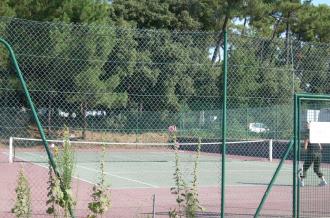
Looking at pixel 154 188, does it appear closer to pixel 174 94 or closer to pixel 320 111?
pixel 174 94

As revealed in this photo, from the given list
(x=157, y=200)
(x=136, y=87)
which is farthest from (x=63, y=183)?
(x=157, y=200)

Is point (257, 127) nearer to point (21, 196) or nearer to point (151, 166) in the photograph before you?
point (151, 166)

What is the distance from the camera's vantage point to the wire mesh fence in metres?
8.59

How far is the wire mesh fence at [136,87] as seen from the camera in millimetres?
8594

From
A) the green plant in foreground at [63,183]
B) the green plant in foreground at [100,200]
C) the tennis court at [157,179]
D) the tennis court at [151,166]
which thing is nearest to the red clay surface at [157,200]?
the tennis court at [157,179]

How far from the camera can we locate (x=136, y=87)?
38.6 feet

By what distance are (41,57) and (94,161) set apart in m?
14.1

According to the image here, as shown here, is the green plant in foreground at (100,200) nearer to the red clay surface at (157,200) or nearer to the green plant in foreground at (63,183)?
the green plant in foreground at (63,183)

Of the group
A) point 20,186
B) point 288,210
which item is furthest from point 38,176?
point 20,186

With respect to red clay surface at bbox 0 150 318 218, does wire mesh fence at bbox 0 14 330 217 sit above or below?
above

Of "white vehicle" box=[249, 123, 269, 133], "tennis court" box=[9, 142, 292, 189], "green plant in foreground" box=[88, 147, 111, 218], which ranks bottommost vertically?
"green plant in foreground" box=[88, 147, 111, 218]

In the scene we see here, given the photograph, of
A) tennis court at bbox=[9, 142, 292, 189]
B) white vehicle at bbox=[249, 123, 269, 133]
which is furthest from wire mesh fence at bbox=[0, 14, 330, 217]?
white vehicle at bbox=[249, 123, 269, 133]

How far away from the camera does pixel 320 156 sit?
10789mm

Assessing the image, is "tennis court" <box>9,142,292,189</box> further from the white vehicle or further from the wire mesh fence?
the white vehicle
